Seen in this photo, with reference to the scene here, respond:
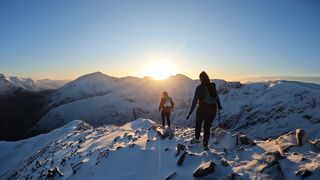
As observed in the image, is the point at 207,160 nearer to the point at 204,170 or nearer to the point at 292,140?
the point at 204,170

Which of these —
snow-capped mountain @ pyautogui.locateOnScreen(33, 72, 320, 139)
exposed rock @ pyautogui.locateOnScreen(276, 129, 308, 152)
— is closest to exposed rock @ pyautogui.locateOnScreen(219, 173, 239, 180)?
exposed rock @ pyautogui.locateOnScreen(276, 129, 308, 152)

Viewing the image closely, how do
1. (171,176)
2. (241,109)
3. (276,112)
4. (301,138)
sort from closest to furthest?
(171,176) < (301,138) < (276,112) < (241,109)

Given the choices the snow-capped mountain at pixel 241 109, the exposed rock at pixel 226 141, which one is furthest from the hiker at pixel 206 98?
the snow-capped mountain at pixel 241 109

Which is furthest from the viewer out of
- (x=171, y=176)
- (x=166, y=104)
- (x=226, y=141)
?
(x=166, y=104)

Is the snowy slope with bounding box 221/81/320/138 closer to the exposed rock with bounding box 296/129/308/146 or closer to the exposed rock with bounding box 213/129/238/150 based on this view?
the exposed rock with bounding box 213/129/238/150

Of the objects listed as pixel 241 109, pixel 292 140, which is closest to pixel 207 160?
pixel 292 140

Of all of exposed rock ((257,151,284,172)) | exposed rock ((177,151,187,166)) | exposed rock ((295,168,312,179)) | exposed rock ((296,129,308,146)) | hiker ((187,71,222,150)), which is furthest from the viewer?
hiker ((187,71,222,150))

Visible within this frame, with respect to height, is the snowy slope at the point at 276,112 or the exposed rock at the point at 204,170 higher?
the exposed rock at the point at 204,170

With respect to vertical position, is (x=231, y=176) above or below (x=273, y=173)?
below

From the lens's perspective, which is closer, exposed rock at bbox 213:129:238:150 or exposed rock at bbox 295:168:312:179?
exposed rock at bbox 295:168:312:179

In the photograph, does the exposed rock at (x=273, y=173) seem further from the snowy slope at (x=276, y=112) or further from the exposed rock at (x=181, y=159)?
the snowy slope at (x=276, y=112)

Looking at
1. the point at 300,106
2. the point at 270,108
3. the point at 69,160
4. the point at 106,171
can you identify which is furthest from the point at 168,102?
the point at 270,108

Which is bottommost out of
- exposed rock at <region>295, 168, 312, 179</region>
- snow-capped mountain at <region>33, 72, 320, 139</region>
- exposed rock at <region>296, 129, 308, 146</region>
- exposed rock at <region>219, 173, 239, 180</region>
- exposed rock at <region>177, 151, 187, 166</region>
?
snow-capped mountain at <region>33, 72, 320, 139</region>

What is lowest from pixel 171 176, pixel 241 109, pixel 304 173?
pixel 241 109
